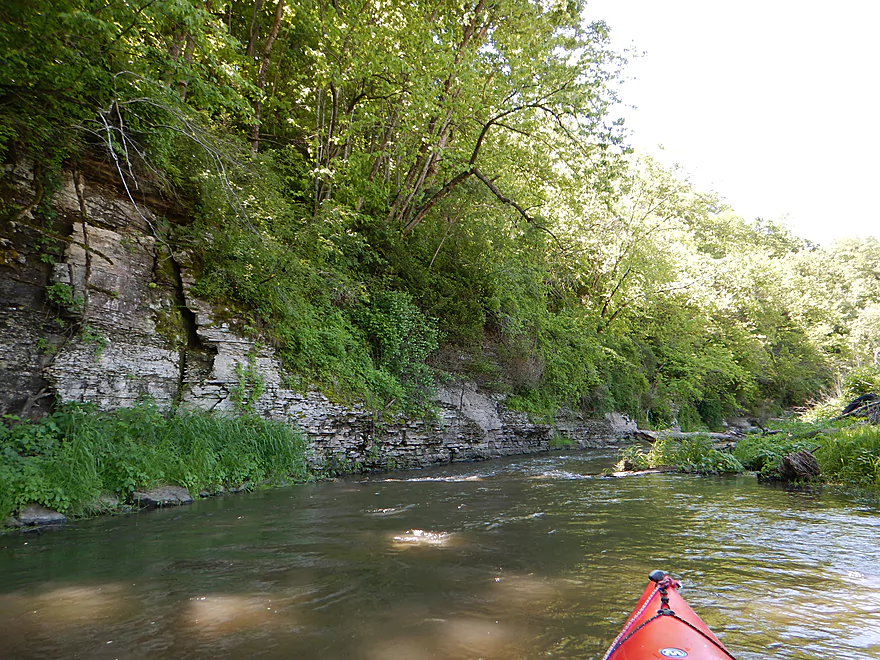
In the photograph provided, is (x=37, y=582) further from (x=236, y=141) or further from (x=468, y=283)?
(x=468, y=283)

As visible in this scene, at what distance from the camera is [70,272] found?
7105mm

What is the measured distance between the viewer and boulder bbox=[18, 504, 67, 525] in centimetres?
526

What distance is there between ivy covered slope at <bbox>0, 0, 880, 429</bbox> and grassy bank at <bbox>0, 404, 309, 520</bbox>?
5.71ft

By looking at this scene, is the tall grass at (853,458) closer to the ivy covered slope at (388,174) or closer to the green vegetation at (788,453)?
the green vegetation at (788,453)

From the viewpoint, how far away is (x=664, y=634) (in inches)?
81.7

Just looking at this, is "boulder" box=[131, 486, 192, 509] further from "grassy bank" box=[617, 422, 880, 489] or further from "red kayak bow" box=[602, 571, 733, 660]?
"grassy bank" box=[617, 422, 880, 489]

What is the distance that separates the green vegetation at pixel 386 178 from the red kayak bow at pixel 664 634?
7.15 meters

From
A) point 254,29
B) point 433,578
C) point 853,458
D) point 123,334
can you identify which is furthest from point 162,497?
point 254,29

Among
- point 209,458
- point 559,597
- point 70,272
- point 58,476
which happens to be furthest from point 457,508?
point 70,272

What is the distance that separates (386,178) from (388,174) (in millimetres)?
121

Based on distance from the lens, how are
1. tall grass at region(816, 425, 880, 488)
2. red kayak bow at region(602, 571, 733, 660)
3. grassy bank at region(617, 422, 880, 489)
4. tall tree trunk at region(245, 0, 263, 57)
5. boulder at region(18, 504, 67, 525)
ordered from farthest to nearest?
tall tree trunk at region(245, 0, 263, 57) → grassy bank at region(617, 422, 880, 489) → tall grass at region(816, 425, 880, 488) → boulder at region(18, 504, 67, 525) → red kayak bow at region(602, 571, 733, 660)

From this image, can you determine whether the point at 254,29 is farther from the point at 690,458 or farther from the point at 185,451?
the point at 690,458

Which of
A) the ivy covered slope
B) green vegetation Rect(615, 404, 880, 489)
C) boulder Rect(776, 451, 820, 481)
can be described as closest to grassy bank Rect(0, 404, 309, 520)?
the ivy covered slope

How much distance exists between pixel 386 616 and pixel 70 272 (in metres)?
6.96
